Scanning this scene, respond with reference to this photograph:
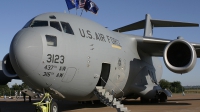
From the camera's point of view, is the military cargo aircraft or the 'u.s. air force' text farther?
the 'u.s. air force' text

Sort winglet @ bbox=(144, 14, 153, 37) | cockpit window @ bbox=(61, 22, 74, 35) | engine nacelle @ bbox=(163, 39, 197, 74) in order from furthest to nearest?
winglet @ bbox=(144, 14, 153, 37) → engine nacelle @ bbox=(163, 39, 197, 74) → cockpit window @ bbox=(61, 22, 74, 35)

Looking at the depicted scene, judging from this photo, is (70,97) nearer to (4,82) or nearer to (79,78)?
(79,78)

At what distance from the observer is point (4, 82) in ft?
51.8

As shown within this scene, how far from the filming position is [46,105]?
8695 millimetres

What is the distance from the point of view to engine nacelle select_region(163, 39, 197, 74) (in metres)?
12.8

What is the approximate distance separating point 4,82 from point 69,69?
26.1ft

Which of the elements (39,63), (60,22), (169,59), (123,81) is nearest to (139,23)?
(169,59)

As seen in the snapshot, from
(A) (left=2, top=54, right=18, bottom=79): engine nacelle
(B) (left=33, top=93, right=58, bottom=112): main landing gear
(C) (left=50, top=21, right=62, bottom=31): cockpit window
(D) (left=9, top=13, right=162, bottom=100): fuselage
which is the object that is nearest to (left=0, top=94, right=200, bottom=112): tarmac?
(D) (left=9, top=13, right=162, bottom=100): fuselage

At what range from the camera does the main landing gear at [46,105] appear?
8.54m

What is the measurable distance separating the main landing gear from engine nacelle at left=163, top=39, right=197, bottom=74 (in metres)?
6.26

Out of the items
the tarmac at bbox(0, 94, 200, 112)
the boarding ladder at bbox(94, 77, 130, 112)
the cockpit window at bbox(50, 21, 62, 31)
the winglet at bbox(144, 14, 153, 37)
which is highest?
the winglet at bbox(144, 14, 153, 37)

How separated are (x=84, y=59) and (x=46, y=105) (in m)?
2.14

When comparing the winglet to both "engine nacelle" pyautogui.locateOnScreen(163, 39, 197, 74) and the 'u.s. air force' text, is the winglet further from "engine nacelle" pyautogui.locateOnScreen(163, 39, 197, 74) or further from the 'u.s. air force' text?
the 'u.s. air force' text

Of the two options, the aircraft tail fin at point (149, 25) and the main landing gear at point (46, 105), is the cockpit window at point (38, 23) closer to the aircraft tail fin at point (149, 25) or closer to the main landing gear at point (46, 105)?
the main landing gear at point (46, 105)
